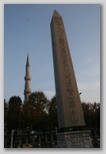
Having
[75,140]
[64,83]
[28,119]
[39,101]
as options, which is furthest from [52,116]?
[75,140]

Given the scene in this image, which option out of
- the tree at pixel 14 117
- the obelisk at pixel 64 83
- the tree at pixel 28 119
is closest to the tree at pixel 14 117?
the tree at pixel 14 117

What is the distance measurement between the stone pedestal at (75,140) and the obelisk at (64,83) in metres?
0.27

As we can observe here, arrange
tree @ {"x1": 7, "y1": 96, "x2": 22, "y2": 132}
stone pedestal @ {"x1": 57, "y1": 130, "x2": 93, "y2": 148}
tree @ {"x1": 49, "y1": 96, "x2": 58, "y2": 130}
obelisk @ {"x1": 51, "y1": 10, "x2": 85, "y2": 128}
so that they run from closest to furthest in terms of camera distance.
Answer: stone pedestal @ {"x1": 57, "y1": 130, "x2": 93, "y2": 148}
obelisk @ {"x1": 51, "y1": 10, "x2": 85, "y2": 128}
tree @ {"x1": 7, "y1": 96, "x2": 22, "y2": 132}
tree @ {"x1": 49, "y1": 96, "x2": 58, "y2": 130}

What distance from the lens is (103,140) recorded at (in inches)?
227

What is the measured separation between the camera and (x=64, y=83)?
6.60 metres

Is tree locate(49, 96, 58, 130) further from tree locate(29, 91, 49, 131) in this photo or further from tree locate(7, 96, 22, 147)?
tree locate(7, 96, 22, 147)

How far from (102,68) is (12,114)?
31.5 ft

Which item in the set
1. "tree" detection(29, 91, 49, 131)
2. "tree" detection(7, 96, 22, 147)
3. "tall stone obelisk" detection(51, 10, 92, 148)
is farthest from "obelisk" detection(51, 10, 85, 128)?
"tree" detection(29, 91, 49, 131)

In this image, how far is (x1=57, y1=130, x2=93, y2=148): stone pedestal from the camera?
6098mm

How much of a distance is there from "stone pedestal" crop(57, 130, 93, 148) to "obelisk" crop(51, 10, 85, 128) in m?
0.27

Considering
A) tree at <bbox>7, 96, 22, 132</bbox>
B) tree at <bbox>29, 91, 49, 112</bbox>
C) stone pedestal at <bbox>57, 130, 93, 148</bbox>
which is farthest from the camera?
tree at <bbox>29, 91, 49, 112</bbox>

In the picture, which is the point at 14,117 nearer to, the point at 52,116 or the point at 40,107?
the point at 52,116

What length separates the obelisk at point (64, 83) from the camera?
20.5 feet

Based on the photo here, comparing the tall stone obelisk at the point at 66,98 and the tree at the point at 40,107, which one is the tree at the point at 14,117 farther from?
the tall stone obelisk at the point at 66,98
